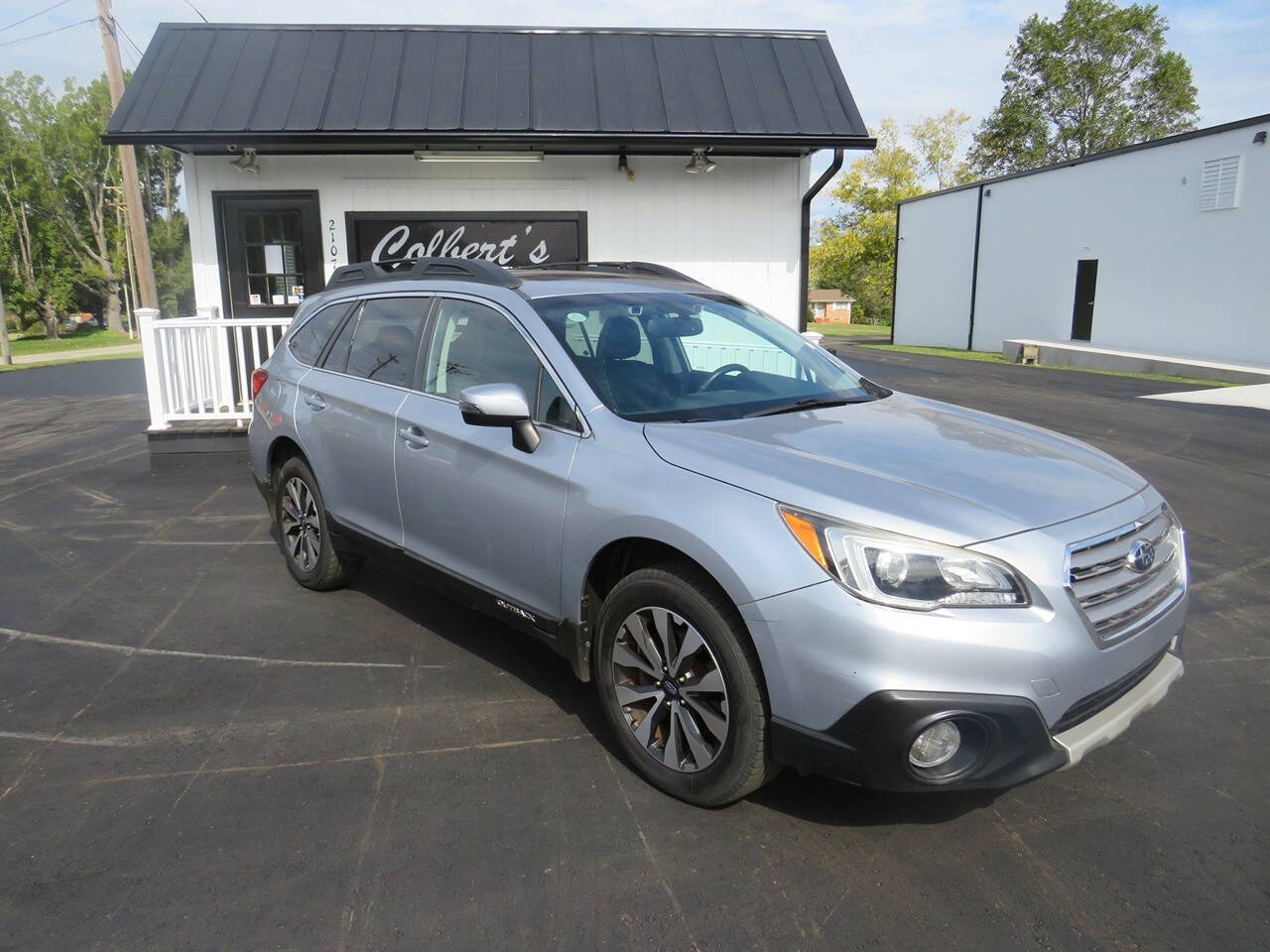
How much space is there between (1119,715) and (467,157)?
27.5 feet

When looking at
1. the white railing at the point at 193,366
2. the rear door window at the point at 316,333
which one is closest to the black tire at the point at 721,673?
the rear door window at the point at 316,333

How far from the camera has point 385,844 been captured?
9.38ft

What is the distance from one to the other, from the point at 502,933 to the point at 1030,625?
5.44 feet

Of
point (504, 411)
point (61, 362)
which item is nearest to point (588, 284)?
point (504, 411)

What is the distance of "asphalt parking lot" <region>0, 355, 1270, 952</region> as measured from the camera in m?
2.50

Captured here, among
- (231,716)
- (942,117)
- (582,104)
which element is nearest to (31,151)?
(942,117)

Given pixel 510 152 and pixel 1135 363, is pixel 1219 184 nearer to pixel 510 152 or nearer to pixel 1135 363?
pixel 1135 363

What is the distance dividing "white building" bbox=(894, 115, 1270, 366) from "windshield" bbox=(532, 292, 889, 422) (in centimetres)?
2068

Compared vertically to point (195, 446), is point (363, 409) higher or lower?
higher

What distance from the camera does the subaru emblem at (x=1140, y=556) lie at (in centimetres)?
279

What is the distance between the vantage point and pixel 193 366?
8727 millimetres

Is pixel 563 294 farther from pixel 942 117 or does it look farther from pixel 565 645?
pixel 942 117

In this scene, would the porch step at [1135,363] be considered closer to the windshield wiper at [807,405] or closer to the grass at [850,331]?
the windshield wiper at [807,405]

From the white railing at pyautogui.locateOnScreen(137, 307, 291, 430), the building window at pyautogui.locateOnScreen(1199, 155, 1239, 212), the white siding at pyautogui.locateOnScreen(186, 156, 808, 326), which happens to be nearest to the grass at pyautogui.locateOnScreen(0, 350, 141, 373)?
the white siding at pyautogui.locateOnScreen(186, 156, 808, 326)
